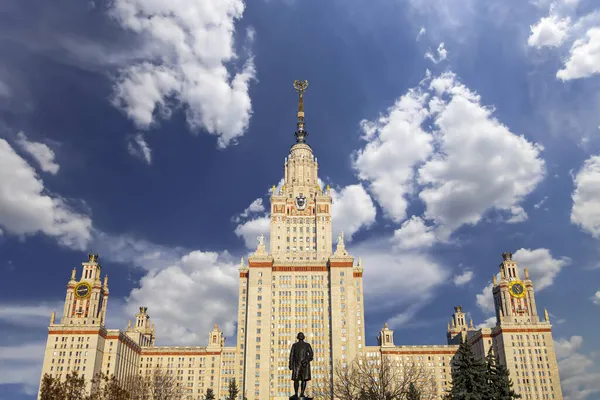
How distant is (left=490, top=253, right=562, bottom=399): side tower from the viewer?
14775 centimetres

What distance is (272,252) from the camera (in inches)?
6801

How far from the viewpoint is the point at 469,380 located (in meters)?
69.6

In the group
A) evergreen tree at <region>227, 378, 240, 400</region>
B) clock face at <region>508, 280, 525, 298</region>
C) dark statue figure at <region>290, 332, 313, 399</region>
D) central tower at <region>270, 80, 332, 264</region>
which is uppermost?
central tower at <region>270, 80, 332, 264</region>

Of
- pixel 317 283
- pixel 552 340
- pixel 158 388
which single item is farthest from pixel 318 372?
pixel 552 340

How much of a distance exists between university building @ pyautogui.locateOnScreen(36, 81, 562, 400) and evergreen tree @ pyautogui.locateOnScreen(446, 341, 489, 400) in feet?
260

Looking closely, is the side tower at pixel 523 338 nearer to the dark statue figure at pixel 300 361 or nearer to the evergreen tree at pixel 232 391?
the evergreen tree at pixel 232 391

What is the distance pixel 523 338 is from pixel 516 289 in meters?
15.1

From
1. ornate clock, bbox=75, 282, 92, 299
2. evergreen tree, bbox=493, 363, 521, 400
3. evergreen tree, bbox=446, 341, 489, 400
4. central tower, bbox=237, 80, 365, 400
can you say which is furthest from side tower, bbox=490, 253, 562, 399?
ornate clock, bbox=75, 282, 92, 299

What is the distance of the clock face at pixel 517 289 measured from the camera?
524 ft

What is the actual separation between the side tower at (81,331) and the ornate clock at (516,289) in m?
124

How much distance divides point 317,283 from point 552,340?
235 ft

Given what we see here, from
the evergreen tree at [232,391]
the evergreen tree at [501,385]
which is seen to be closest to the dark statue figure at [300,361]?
the evergreen tree at [501,385]

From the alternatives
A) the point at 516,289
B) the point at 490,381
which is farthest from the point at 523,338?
the point at 490,381

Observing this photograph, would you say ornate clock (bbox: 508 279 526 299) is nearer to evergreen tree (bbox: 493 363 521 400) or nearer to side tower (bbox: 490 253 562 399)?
side tower (bbox: 490 253 562 399)
